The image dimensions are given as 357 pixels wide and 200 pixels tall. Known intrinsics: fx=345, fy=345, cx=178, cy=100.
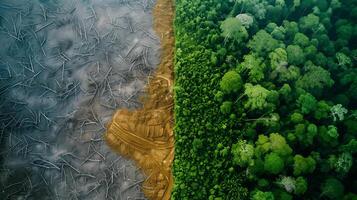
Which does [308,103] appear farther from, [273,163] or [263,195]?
[263,195]

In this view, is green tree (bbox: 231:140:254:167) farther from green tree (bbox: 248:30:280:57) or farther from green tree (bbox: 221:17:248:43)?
green tree (bbox: 221:17:248:43)

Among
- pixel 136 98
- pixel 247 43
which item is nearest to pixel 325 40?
pixel 247 43

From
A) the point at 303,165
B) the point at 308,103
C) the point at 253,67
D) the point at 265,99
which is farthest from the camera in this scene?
the point at 253,67

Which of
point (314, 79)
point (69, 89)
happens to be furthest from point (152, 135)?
point (314, 79)

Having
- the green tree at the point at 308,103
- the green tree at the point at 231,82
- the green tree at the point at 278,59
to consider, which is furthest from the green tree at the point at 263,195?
the green tree at the point at 278,59

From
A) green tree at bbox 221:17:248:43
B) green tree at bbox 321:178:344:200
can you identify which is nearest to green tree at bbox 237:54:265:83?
green tree at bbox 221:17:248:43

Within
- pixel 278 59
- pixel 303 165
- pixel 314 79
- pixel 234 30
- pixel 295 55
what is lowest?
pixel 303 165

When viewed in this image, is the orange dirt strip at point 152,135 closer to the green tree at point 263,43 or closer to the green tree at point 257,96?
the green tree at point 257,96
